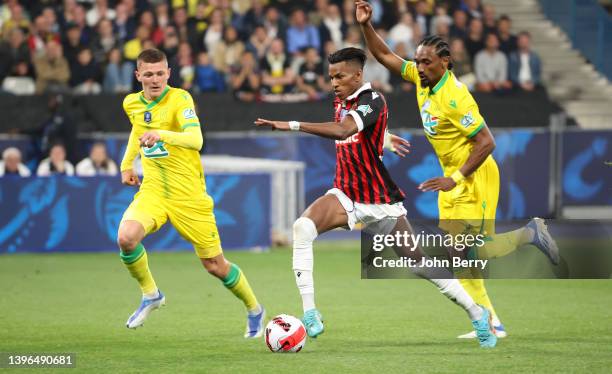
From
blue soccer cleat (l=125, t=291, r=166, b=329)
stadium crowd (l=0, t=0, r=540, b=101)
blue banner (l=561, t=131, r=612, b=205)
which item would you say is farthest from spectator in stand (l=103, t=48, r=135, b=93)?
blue soccer cleat (l=125, t=291, r=166, b=329)

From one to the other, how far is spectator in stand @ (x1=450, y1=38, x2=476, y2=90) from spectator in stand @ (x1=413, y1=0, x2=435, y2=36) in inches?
38.6

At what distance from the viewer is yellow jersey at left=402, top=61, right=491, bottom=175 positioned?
9023 millimetres

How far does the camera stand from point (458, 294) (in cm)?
866

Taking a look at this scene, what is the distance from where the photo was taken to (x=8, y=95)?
18.9 meters

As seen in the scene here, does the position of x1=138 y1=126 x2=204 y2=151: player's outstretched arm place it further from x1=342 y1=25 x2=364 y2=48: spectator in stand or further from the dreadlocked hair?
x1=342 y1=25 x2=364 y2=48: spectator in stand

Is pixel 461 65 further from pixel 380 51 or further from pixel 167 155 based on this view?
pixel 167 155

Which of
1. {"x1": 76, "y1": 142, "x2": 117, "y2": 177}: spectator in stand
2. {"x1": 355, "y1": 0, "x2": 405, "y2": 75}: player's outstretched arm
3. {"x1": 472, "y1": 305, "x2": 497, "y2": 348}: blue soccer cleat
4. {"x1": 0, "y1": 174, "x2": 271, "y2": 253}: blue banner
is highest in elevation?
{"x1": 355, "y1": 0, "x2": 405, "y2": 75}: player's outstretched arm

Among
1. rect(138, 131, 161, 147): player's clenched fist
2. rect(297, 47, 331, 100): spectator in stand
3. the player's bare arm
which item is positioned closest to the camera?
rect(138, 131, 161, 147): player's clenched fist

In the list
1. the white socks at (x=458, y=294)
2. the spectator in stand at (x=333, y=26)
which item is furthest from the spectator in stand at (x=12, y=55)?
the white socks at (x=458, y=294)

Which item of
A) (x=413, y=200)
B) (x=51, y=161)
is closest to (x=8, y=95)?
(x=51, y=161)

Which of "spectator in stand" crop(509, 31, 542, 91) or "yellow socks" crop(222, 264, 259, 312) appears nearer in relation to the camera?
"yellow socks" crop(222, 264, 259, 312)

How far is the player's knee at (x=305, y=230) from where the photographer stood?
28.4ft

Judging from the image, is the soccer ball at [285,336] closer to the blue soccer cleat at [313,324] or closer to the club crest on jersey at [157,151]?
the blue soccer cleat at [313,324]

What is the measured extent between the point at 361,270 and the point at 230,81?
673 cm
